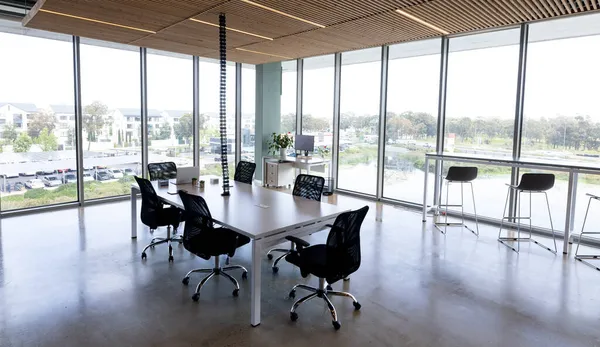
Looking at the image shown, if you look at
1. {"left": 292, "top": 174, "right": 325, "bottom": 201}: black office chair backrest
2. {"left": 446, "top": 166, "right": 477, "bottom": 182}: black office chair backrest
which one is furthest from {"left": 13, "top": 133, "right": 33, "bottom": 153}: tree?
{"left": 446, "top": 166, "right": 477, "bottom": 182}: black office chair backrest

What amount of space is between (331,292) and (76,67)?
22.5 feet

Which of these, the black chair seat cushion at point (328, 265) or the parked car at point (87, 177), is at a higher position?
the parked car at point (87, 177)

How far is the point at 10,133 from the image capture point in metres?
7.01

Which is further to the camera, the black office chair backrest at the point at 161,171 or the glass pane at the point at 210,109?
the glass pane at the point at 210,109

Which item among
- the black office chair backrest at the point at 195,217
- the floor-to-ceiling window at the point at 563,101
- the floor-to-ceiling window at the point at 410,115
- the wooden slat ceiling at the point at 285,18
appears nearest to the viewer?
the black office chair backrest at the point at 195,217

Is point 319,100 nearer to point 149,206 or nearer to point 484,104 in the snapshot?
point 484,104

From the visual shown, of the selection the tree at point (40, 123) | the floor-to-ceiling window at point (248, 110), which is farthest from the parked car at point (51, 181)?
the floor-to-ceiling window at point (248, 110)

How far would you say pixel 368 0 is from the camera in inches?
179

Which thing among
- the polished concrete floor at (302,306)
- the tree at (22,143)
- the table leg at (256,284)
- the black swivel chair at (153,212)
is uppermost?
the tree at (22,143)

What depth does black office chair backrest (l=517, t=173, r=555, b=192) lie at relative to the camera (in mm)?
5570

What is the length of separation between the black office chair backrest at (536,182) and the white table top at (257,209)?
3016mm

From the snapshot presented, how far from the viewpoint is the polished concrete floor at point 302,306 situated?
3.33 metres

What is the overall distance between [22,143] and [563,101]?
9.44m

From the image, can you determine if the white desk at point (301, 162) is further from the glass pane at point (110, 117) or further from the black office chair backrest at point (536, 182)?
the black office chair backrest at point (536, 182)
